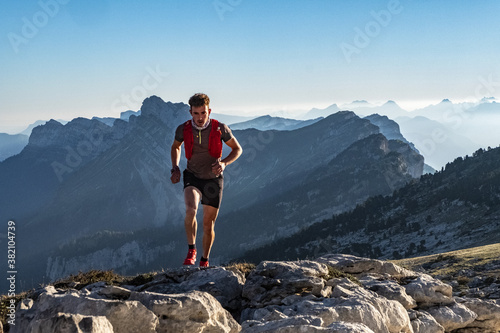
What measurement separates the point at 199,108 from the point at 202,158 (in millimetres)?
1447

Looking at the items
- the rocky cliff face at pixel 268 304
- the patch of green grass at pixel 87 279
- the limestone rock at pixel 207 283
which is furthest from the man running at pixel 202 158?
the patch of green grass at pixel 87 279

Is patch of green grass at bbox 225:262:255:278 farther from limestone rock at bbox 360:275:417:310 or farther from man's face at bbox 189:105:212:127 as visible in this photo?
man's face at bbox 189:105:212:127

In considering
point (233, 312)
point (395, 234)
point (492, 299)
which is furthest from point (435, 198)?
point (233, 312)

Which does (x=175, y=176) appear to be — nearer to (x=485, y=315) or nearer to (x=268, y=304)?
(x=268, y=304)

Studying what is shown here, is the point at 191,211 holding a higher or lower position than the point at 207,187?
lower

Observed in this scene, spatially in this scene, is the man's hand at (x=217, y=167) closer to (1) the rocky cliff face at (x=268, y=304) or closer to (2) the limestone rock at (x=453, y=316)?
(1) the rocky cliff face at (x=268, y=304)

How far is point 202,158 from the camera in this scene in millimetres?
13344

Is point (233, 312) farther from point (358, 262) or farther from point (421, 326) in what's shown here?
point (358, 262)

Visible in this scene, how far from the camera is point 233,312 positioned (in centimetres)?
1179

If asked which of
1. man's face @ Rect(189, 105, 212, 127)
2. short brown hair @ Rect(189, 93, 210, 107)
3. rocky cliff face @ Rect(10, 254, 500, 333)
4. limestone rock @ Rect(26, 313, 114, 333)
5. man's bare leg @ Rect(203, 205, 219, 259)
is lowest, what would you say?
rocky cliff face @ Rect(10, 254, 500, 333)

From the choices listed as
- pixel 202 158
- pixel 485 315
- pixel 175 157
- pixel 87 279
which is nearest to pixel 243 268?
pixel 202 158

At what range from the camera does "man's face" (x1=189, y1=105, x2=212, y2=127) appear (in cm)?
1284

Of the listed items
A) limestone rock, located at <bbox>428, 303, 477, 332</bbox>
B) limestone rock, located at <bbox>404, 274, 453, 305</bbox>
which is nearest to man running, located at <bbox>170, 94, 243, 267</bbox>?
limestone rock, located at <bbox>404, 274, 453, 305</bbox>

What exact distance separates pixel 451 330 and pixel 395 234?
8885cm
